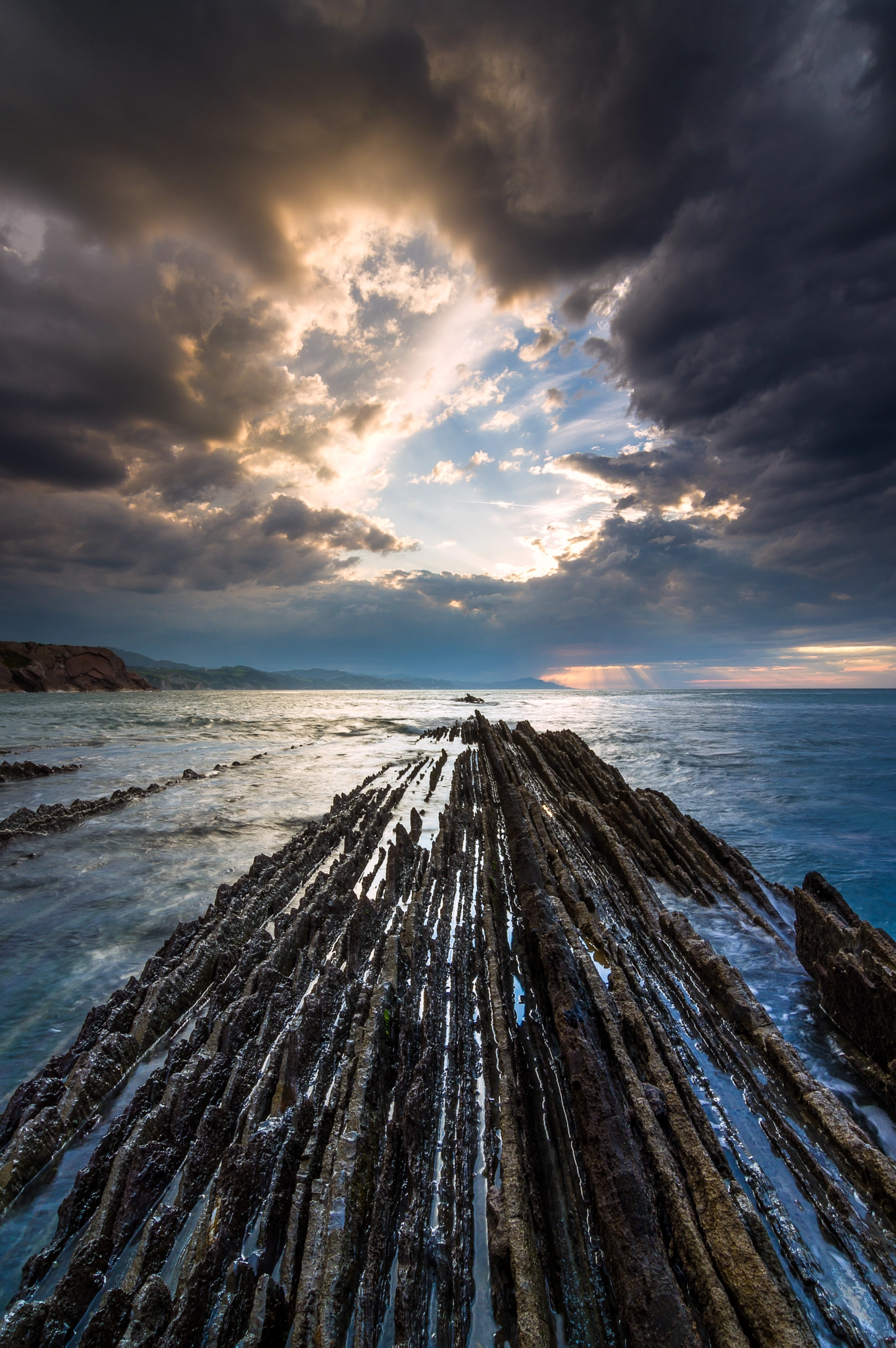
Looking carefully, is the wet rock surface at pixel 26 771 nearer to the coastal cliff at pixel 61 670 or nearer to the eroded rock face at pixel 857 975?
the eroded rock face at pixel 857 975

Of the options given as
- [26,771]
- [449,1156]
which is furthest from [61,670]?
[449,1156]

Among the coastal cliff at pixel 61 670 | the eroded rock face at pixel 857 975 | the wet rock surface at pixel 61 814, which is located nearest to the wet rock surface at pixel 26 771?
the wet rock surface at pixel 61 814

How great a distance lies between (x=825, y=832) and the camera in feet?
49.9

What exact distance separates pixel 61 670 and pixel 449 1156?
12974 cm

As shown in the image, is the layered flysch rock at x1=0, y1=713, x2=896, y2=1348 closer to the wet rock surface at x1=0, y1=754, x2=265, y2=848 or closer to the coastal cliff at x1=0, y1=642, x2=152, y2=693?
the wet rock surface at x1=0, y1=754, x2=265, y2=848

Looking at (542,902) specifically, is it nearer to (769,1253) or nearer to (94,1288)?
(769,1253)

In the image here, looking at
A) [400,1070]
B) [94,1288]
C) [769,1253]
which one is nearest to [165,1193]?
[94,1288]

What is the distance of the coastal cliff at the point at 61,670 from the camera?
9375 centimetres

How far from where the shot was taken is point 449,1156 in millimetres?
3281

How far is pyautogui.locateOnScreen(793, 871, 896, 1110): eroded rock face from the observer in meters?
4.50

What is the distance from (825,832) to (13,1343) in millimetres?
19312

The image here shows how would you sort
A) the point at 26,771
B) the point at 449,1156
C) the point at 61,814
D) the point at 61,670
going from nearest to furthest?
the point at 449,1156
the point at 61,814
the point at 26,771
the point at 61,670

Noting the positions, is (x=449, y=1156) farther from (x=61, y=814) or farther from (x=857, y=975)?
(x=61, y=814)

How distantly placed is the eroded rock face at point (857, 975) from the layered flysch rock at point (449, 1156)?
1077 mm
